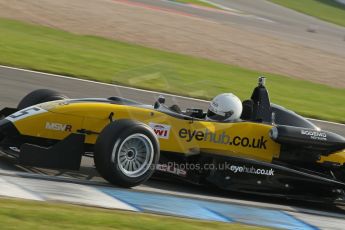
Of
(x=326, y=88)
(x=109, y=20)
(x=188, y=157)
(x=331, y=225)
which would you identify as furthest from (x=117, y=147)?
(x=109, y=20)

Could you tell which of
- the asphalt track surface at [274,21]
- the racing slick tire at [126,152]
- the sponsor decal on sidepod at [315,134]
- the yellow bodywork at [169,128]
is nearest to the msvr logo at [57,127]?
the yellow bodywork at [169,128]

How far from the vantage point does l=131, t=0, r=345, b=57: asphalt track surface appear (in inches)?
1272

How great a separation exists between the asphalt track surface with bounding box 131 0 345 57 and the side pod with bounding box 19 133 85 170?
23.3 m

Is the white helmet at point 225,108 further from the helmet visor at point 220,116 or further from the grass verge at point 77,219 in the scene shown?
the grass verge at point 77,219

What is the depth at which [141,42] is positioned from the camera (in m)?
22.4

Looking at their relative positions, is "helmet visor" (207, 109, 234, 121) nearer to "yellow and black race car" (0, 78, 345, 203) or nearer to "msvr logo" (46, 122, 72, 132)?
"yellow and black race car" (0, 78, 345, 203)

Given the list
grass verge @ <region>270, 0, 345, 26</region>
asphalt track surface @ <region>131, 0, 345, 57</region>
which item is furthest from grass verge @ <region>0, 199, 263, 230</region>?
grass verge @ <region>270, 0, 345, 26</region>

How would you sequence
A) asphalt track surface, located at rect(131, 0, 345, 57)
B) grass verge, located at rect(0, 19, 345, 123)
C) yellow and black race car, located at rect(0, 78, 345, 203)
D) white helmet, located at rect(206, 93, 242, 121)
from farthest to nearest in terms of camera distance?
1. asphalt track surface, located at rect(131, 0, 345, 57)
2. grass verge, located at rect(0, 19, 345, 123)
3. white helmet, located at rect(206, 93, 242, 121)
4. yellow and black race car, located at rect(0, 78, 345, 203)

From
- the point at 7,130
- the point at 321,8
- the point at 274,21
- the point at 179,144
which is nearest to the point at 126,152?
the point at 179,144

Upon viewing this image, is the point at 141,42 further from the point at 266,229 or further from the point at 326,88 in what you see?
the point at 266,229

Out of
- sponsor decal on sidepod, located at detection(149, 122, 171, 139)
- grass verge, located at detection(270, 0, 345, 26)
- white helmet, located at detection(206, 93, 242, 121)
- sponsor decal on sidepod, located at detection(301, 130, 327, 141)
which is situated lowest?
sponsor decal on sidepod, located at detection(149, 122, 171, 139)

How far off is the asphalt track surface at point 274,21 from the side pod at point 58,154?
23.3 metres

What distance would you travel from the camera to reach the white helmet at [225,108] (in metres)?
8.93

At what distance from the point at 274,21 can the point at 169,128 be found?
1208 inches
